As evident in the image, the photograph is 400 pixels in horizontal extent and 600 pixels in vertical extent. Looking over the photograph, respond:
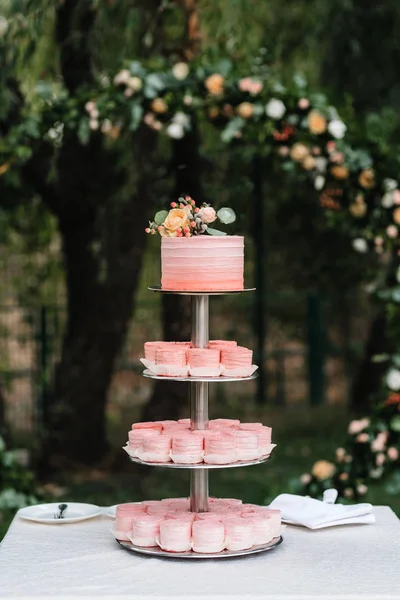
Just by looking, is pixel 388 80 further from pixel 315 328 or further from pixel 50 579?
pixel 50 579

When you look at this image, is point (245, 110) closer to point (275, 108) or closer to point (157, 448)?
point (275, 108)

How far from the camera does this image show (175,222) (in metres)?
3.63

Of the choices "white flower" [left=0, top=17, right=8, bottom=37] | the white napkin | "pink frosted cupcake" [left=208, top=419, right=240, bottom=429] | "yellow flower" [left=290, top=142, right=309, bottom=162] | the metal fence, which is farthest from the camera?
the metal fence

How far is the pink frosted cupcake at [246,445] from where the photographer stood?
3514 mm

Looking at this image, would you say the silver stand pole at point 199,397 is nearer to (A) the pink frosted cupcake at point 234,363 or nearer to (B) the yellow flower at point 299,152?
(A) the pink frosted cupcake at point 234,363

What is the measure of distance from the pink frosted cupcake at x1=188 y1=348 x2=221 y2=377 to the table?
546 millimetres

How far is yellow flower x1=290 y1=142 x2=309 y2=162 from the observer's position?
611 centimetres

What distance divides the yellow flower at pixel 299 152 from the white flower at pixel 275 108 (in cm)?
20

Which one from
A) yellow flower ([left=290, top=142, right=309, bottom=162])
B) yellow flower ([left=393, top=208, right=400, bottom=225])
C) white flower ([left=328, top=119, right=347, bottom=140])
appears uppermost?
white flower ([left=328, top=119, right=347, bottom=140])

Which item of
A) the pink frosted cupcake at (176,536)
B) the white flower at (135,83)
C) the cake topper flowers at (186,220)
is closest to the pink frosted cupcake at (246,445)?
the pink frosted cupcake at (176,536)

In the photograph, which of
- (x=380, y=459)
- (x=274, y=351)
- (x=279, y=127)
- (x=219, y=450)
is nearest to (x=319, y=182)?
(x=279, y=127)

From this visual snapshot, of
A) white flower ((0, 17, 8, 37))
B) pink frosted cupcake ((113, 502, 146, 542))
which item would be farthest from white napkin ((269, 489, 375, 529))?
white flower ((0, 17, 8, 37))

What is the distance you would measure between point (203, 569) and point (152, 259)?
22.9 feet

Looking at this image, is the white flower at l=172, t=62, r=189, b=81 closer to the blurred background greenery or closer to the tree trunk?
the blurred background greenery
